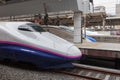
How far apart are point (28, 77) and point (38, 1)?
6.37m

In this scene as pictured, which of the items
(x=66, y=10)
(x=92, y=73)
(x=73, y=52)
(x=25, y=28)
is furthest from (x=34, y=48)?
(x=66, y=10)

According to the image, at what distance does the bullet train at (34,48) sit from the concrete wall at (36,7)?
3543 mm

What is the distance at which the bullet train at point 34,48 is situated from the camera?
582cm

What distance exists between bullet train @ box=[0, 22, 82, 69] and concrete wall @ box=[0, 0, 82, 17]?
3.54m

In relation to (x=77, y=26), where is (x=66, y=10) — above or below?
above

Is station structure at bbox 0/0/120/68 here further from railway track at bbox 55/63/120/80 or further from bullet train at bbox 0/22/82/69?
bullet train at bbox 0/22/82/69

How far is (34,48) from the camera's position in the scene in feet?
19.4

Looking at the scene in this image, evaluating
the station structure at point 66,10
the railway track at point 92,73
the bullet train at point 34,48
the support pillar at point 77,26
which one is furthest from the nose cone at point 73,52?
the support pillar at point 77,26

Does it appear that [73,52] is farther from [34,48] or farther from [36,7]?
[36,7]

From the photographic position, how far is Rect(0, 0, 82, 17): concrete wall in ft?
31.7

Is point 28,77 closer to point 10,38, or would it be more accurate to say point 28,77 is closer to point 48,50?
point 48,50

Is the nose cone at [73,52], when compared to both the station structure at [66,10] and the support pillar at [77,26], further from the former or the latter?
the support pillar at [77,26]

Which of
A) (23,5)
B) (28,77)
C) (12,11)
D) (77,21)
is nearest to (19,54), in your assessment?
(28,77)

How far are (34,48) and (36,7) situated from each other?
6343 millimetres
